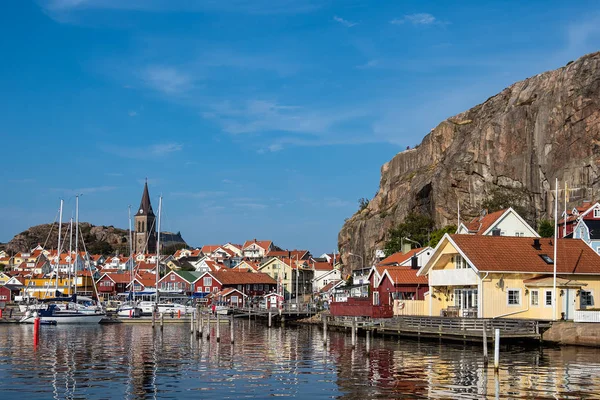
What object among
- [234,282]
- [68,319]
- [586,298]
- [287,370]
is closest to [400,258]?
[586,298]

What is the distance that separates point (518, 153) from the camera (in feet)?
392

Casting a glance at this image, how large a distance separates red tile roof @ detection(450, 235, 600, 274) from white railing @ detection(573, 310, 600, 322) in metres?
5.43

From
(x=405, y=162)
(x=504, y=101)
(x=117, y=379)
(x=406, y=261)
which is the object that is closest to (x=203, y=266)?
(x=405, y=162)

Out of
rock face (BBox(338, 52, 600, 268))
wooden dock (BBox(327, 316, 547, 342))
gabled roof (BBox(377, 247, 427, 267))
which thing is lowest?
wooden dock (BBox(327, 316, 547, 342))

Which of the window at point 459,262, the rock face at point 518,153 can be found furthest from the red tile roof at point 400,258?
the rock face at point 518,153

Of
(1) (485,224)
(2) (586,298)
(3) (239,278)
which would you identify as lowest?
(2) (586,298)

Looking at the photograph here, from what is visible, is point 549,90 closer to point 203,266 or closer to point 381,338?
point 381,338

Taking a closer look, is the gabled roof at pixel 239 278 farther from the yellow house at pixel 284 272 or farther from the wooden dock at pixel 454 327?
the wooden dock at pixel 454 327

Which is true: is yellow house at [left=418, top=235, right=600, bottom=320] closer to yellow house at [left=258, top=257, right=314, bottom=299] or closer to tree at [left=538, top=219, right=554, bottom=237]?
tree at [left=538, top=219, right=554, bottom=237]

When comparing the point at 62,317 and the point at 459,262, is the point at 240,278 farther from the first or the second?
the point at 459,262

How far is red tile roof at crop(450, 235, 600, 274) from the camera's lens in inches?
2177

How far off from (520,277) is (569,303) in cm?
393

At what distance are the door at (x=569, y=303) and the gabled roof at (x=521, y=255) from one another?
1692 mm

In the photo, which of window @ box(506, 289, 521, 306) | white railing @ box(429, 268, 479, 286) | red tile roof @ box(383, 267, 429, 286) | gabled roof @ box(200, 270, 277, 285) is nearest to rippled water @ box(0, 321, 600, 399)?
white railing @ box(429, 268, 479, 286)
